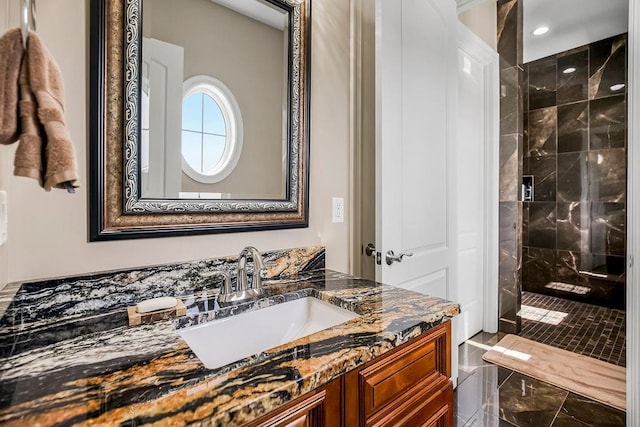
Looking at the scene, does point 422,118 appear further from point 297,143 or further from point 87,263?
point 87,263

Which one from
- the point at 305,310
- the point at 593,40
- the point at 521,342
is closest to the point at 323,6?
the point at 305,310

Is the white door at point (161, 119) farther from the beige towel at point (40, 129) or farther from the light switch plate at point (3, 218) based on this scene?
the beige towel at point (40, 129)

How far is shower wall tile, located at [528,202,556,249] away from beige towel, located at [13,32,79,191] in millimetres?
4688

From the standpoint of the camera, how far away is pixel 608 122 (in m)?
3.48

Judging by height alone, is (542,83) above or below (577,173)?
above

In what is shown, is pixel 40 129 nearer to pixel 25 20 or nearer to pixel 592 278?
pixel 25 20

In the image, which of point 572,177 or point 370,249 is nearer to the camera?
point 370,249

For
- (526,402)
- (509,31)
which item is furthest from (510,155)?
(526,402)

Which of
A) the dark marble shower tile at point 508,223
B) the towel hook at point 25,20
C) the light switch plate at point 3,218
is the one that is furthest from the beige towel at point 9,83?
the dark marble shower tile at point 508,223

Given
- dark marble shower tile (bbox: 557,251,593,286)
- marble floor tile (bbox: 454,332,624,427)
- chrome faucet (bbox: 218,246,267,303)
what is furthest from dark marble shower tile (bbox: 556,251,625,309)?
chrome faucet (bbox: 218,246,267,303)

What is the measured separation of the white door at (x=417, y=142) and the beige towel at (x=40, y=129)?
1098 mm

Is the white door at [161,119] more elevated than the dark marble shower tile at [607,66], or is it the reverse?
the dark marble shower tile at [607,66]

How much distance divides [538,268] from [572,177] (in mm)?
1168

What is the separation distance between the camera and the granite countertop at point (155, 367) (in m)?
0.49
